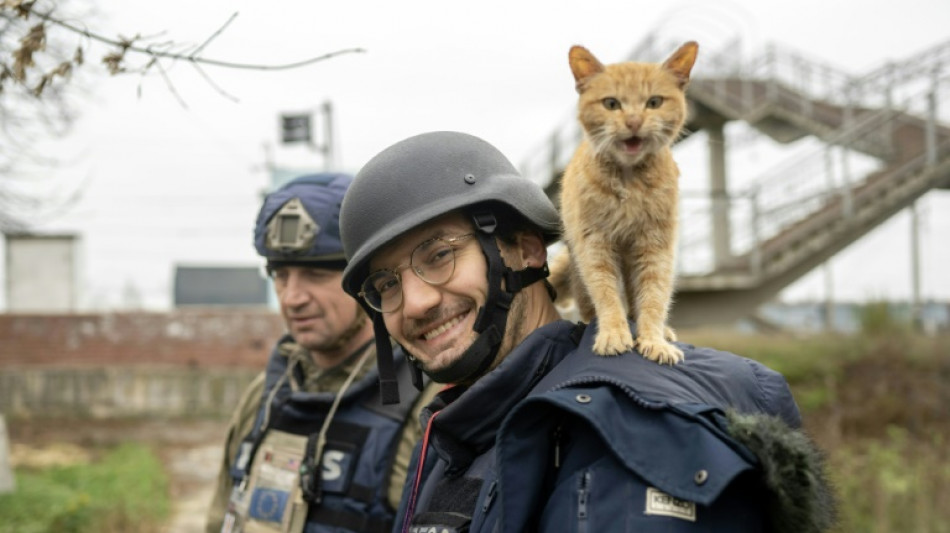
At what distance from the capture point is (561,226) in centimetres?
250

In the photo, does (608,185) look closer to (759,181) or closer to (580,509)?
(580,509)

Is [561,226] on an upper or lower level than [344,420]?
upper

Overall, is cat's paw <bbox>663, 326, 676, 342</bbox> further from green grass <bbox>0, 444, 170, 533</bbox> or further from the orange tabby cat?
green grass <bbox>0, 444, 170, 533</bbox>

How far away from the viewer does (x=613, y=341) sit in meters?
1.95

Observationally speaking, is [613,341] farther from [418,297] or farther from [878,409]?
[878,409]

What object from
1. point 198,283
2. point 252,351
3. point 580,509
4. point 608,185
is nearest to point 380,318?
point 608,185

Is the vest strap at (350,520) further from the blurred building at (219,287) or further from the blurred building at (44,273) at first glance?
the blurred building at (219,287)

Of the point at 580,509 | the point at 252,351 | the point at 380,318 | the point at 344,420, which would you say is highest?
the point at 380,318

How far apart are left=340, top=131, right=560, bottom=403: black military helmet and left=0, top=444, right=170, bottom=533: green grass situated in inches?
268

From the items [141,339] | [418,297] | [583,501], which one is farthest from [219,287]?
[583,501]

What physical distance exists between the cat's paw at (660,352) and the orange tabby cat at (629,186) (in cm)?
3

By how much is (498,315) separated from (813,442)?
0.88 metres

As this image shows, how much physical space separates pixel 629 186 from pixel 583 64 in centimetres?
38

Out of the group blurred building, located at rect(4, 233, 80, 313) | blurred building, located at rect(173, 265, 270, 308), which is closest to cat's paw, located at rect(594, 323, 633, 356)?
blurred building, located at rect(4, 233, 80, 313)
